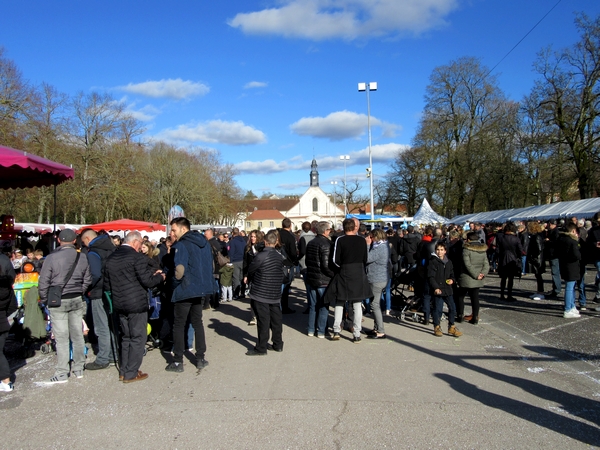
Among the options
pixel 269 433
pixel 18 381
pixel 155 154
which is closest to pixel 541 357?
pixel 269 433

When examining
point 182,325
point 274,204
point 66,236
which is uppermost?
point 274,204

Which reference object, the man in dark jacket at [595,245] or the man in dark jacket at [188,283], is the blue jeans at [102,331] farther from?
the man in dark jacket at [595,245]

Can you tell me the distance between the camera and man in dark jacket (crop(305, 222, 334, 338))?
7500 millimetres

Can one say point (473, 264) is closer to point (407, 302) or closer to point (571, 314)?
point (407, 302)

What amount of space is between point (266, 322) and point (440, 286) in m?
3.03

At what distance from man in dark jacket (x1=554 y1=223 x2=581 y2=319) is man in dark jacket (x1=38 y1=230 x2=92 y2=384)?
26.6 ft

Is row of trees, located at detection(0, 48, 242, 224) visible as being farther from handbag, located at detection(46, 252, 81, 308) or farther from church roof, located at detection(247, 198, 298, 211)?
church roof, located at detection(247, 198, 298, 211)

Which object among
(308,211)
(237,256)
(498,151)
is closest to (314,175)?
(308,211)

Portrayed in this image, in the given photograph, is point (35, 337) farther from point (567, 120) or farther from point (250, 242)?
point (567, 120)

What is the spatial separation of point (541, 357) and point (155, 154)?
147 ft

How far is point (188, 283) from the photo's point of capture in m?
5.80

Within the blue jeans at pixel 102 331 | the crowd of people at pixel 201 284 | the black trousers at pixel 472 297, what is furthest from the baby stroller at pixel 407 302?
the blue jeans at pixel 102 331

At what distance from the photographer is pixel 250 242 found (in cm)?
1030

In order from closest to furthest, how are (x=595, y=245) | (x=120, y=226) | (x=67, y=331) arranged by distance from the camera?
(x=67, y=331), (x=595, y=245), (x=120, y=226)
